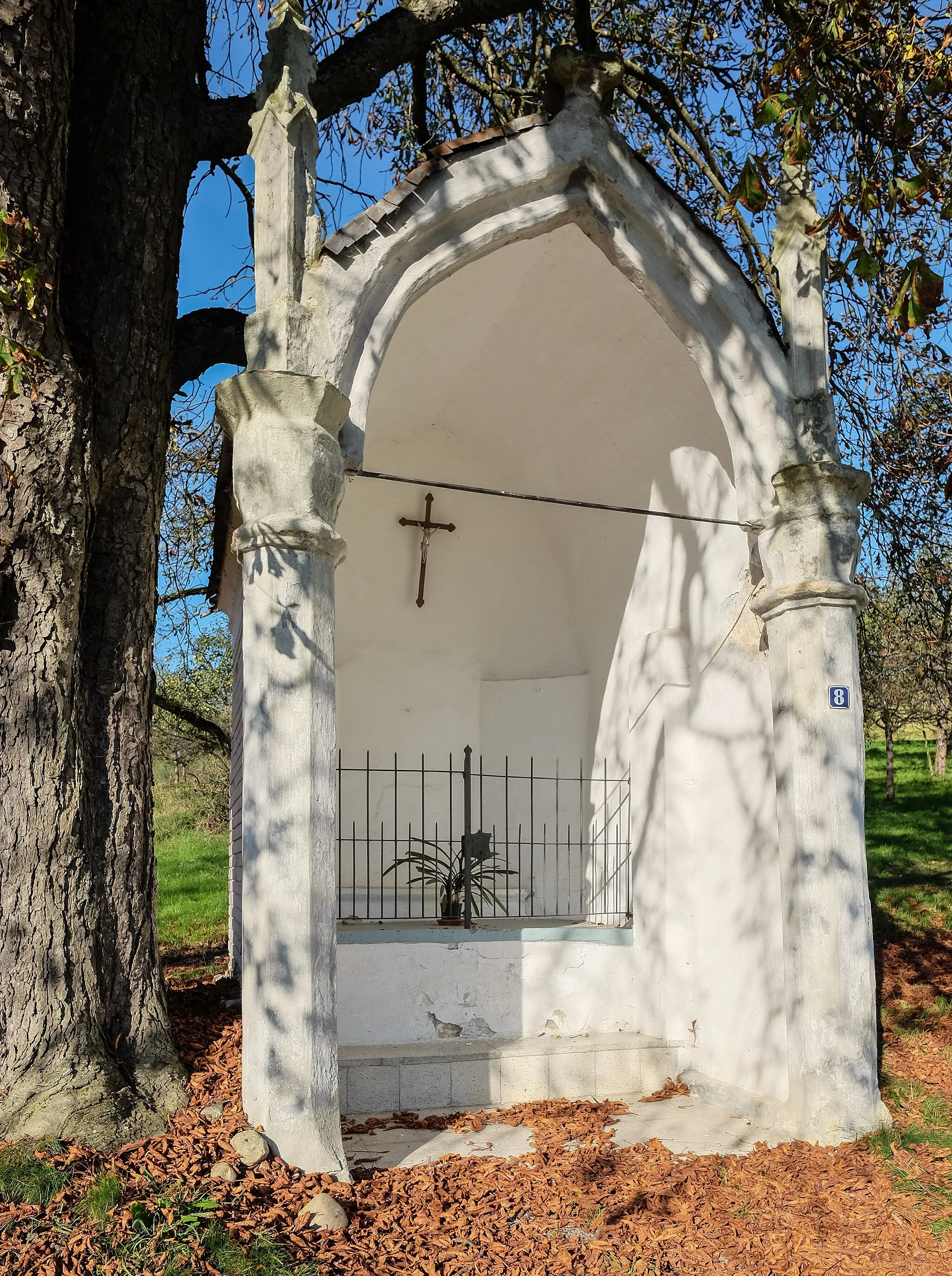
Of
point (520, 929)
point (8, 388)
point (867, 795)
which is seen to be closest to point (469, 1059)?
point (520, 929)

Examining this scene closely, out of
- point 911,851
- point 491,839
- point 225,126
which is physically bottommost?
point 911,851

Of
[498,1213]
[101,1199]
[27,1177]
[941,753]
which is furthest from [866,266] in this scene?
[941,753]

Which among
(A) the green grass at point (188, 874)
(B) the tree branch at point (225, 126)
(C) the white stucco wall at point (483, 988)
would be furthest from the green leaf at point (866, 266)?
(A) the green grass at point (188, 874)

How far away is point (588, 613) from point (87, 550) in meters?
4.48

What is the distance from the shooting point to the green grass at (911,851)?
8664mm

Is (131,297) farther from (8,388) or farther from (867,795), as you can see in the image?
(867,795)

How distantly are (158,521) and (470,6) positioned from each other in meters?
3.30

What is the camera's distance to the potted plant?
6.99 metres

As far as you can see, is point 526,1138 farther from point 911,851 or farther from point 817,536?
point 911,851

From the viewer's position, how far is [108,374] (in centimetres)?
463

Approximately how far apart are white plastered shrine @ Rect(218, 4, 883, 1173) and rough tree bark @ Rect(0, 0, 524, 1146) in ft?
1.66

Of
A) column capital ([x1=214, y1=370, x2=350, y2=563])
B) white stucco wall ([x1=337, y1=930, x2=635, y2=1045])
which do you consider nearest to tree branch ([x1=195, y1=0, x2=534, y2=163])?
column capital ([x1=214, y1=370, x2=350, y2=563])

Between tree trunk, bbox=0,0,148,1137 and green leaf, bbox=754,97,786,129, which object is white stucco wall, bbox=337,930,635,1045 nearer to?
tree trunk, bbox=0,0,148,1137

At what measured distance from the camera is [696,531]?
6.65 m
